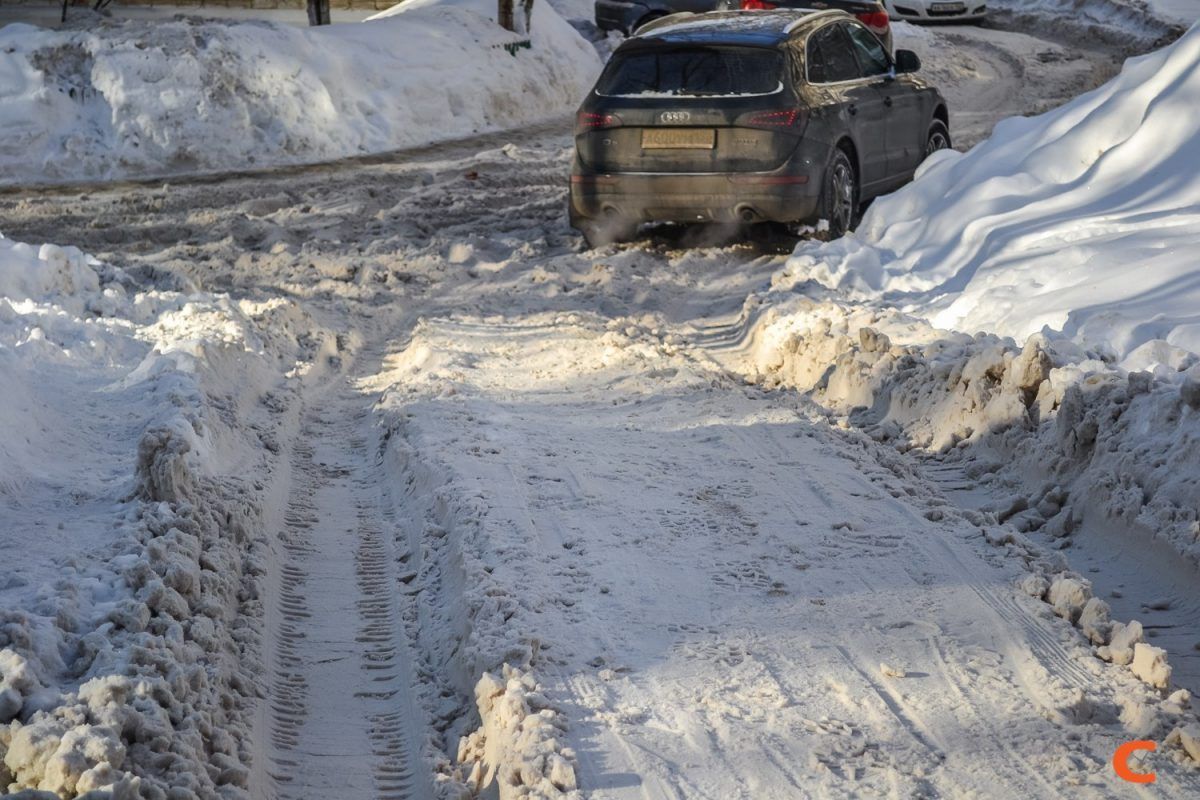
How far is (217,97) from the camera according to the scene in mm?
15797

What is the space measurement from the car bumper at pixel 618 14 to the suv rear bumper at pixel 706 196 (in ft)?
45.7

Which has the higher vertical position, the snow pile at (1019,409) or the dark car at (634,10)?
the dark car at (634,10)

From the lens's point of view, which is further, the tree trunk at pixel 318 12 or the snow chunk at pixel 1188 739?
the tree trunk at pixel 318 12

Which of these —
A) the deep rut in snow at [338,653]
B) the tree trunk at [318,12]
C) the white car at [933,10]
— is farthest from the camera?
the white car at [933,10]

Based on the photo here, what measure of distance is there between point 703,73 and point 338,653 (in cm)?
670

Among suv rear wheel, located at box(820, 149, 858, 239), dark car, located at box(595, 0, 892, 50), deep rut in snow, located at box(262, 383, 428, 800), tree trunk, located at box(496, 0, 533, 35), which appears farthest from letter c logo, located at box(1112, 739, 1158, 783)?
tree trunk, located at box(496, 0, 533, 35)

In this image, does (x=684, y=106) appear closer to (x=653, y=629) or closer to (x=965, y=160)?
(x=965, y=160)

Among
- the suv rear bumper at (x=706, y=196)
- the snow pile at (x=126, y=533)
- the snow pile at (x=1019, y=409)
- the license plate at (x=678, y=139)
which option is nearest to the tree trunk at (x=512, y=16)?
the suv rear bumper at (x=706, y=196)

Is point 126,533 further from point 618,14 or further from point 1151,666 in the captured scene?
point 618,14

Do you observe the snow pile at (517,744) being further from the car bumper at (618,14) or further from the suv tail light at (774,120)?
the car bumper at (618,14)

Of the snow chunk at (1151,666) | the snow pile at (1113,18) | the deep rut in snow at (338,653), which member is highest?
the snow pile at (1113,18)

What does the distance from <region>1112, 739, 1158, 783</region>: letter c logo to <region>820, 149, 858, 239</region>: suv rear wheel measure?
6.88 metres

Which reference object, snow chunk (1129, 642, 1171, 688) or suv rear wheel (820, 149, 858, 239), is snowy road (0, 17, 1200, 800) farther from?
suv rear wheel (820, 149, 858, 239)

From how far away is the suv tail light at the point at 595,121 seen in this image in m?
10.5
